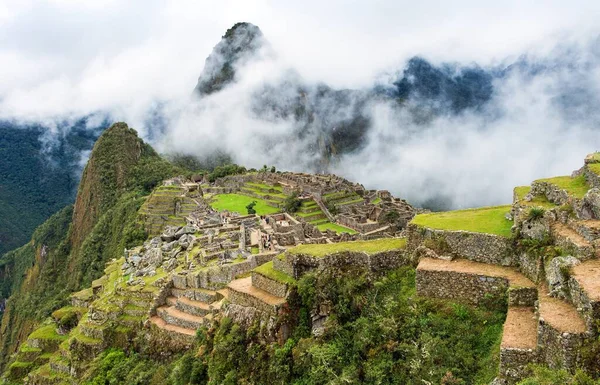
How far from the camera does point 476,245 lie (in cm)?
1016

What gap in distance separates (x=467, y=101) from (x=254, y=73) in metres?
87.1

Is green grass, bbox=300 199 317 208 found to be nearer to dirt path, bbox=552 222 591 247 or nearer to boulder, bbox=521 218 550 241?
boulder, bbox=521 218 550 241

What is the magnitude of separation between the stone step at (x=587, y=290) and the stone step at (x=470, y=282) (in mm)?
1085

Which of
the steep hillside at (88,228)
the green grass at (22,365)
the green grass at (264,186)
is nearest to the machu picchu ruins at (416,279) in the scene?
the green grass at (22,365)

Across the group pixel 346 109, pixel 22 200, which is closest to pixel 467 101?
pixel 346 109

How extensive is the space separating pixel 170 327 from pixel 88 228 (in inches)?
2996

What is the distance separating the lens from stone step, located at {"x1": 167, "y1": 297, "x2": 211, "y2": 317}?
58.6ft

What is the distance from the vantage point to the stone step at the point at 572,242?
804 cm

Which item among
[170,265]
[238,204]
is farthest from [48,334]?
[238,204]

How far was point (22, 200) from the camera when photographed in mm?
128000

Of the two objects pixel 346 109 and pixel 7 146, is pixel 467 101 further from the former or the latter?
pixel 7 146

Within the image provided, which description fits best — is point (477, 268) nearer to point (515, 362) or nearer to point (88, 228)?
point (515, 362)

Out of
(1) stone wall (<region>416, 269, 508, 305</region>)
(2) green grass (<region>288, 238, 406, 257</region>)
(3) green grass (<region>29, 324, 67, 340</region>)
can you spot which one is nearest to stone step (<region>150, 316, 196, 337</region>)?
(2) green grass (<region>288, 238, 406, 257</region>)

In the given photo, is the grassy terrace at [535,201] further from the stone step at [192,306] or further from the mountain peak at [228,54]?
the mountain peak at [228,54]
